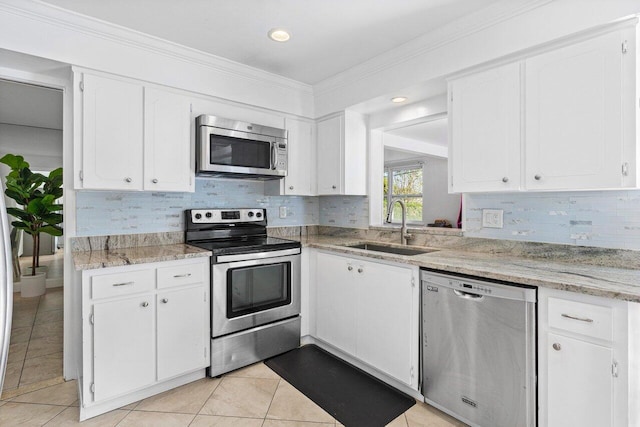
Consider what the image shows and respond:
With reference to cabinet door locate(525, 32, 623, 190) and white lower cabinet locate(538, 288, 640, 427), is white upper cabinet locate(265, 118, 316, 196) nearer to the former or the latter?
cabinet door locate(525, 32, 623, 190)

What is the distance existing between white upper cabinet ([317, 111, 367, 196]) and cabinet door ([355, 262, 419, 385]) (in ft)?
3.11

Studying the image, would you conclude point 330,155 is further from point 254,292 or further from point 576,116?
point 576,116

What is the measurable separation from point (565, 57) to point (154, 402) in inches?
121

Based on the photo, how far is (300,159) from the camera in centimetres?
325

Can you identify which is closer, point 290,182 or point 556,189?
point 556,189

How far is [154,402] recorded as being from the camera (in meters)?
2.10

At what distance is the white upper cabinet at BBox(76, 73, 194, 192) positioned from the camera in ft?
7.10

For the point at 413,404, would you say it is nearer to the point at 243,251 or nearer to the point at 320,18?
the point at 243,251

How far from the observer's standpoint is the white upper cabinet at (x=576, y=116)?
1627 millimetres

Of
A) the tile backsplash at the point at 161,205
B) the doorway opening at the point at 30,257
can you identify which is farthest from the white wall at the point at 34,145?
the tile backsplash at the point at 161,205

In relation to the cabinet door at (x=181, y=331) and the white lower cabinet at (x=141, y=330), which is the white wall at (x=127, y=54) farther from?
the cabinet door at (x=181, y=331)

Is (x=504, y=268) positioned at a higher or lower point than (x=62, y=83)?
lower

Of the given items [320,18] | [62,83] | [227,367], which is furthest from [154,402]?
[320,18]

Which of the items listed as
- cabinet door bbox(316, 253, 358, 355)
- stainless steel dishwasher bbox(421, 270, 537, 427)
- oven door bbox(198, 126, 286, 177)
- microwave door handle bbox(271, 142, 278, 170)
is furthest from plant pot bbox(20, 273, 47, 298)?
stainless steel dishwasher bbox(421, 270, 537, 427)
